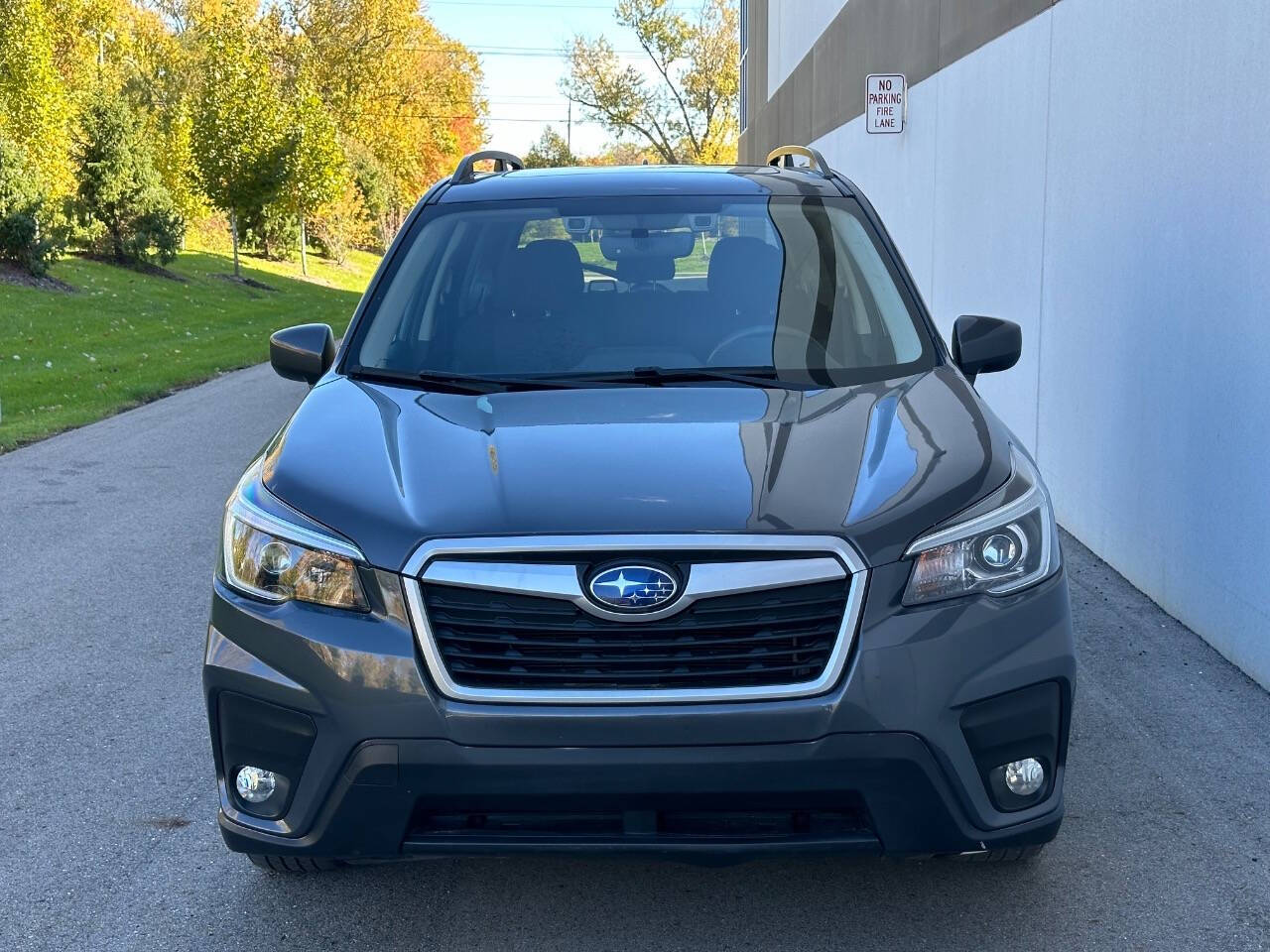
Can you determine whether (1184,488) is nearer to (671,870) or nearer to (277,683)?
(671,870)

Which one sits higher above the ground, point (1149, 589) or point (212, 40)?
point (212, 40)

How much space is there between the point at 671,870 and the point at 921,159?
33.1 ft

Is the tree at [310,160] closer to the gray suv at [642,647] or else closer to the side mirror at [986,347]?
the side mirror at [986,347]

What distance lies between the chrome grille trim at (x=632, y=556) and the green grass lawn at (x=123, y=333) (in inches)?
355

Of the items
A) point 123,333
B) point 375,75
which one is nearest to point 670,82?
point 375,75

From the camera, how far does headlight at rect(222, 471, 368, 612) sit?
3174mm

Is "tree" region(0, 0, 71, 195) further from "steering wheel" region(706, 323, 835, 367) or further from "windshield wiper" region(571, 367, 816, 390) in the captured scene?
"windshield wiper" region(571, 367, 816, 390)

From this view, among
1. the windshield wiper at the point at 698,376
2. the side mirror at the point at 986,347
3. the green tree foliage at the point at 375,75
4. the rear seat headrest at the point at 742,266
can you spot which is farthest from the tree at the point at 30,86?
the side mirror at the point at 986,347

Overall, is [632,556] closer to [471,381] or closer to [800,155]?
[471,381]

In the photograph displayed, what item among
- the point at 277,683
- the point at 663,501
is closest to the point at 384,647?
the point at 277,683

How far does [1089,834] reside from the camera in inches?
158

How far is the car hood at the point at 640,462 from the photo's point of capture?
3.15 m

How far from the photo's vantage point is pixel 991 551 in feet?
10.7

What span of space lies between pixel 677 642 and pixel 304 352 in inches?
78.3
